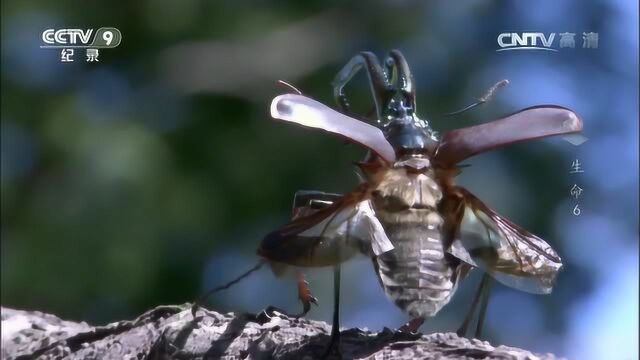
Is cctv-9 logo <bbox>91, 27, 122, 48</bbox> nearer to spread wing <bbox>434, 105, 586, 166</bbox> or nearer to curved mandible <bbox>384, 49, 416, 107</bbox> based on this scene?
curved mandible <bbox>384, 49, 416, 107</bbox>

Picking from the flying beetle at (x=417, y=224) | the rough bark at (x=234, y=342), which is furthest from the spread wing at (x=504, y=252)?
the rough bark at (x=234, y=342)

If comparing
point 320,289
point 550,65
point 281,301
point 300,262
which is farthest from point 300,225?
point 550,65

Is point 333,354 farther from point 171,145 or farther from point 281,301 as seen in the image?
point 171,145

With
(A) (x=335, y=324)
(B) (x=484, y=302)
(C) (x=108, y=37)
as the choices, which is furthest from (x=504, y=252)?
(C) (x=108, y=37)

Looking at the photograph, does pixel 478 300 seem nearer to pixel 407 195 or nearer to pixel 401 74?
pixel 407 195

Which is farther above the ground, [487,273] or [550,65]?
[550,65]

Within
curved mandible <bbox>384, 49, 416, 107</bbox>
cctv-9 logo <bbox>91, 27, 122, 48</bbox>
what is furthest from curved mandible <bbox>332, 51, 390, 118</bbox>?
cctv-9 logo <bbox>91, 27, 122, 48</bbox>
